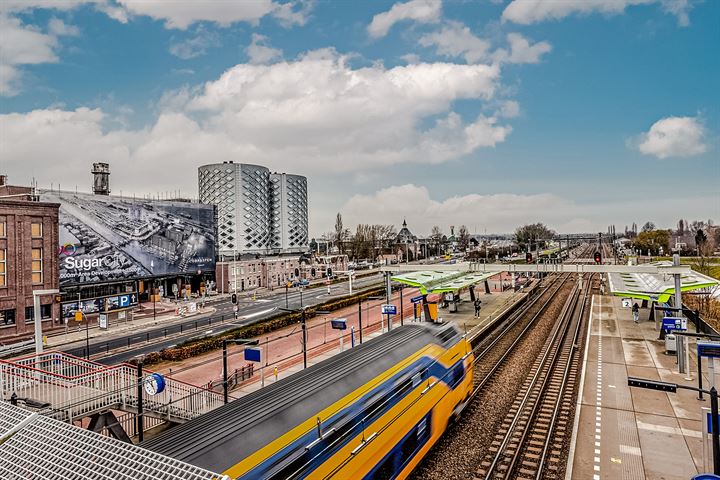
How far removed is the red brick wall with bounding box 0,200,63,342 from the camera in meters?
40.2

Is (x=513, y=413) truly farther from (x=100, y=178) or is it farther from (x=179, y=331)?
(x=100, y=178)

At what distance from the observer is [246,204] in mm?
A: 129625

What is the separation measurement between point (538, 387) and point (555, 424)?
4363 millimetres

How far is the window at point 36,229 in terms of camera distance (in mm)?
42562

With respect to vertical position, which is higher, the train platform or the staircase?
the staircase

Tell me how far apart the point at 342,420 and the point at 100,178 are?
74.7 metres

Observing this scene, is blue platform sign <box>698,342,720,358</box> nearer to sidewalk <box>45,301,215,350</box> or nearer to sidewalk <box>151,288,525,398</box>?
sidewalk <box>151,288,525,398</box>

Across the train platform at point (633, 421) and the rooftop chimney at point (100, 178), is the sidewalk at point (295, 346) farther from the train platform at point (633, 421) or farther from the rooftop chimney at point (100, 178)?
the rooftop chimney at point (100, 178)

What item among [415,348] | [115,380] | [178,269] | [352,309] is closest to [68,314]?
[178,269]

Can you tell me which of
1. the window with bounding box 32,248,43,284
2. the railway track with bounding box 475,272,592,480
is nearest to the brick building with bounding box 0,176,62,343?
the window with bounding box 32,248,43,284

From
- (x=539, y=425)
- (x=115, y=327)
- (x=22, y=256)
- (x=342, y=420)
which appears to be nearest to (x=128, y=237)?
(x=115, y=327)

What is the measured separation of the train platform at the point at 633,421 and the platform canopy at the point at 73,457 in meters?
13.0

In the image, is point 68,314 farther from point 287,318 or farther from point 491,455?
point 491,455

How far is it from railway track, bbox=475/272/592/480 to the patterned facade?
10781cm
